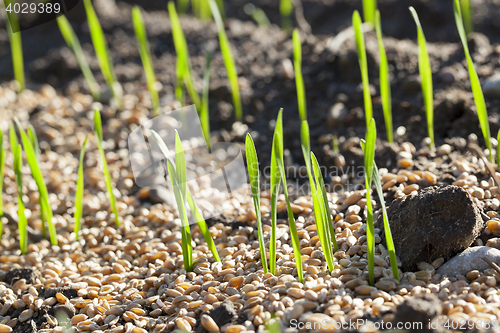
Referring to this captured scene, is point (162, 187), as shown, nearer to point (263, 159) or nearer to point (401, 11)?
point (263, 159)

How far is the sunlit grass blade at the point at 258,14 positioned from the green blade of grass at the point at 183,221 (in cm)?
216

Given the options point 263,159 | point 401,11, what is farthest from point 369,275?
point 401,11

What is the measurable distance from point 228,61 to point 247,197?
0.64 metres

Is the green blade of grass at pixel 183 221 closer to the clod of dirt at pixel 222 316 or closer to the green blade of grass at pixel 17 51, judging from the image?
the clod of dirt at pixel 222 316

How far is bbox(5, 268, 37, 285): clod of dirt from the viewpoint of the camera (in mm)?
1482

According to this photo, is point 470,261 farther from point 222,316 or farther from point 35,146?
point 35,146

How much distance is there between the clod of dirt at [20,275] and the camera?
1.48 metres

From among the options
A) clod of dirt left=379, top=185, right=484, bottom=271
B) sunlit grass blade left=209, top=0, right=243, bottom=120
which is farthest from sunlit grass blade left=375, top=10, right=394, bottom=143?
sunlit grass blade left=209, top=0, right=243, bottom=120

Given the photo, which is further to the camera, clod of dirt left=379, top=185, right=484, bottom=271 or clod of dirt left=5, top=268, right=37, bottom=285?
clod of dirt left=5, top=268, right=37, bottom=285

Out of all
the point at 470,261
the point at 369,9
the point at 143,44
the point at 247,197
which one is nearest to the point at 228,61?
the point at 143,44

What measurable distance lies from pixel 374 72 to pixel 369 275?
1.37m

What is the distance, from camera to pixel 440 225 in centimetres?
120

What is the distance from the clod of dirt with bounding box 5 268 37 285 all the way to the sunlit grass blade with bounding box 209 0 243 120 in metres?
Answer: 1.15

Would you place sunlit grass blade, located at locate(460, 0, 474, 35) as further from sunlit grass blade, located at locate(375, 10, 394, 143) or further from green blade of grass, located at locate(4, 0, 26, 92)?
green blade of grass, located at locate(4, 0, 26, 92)
